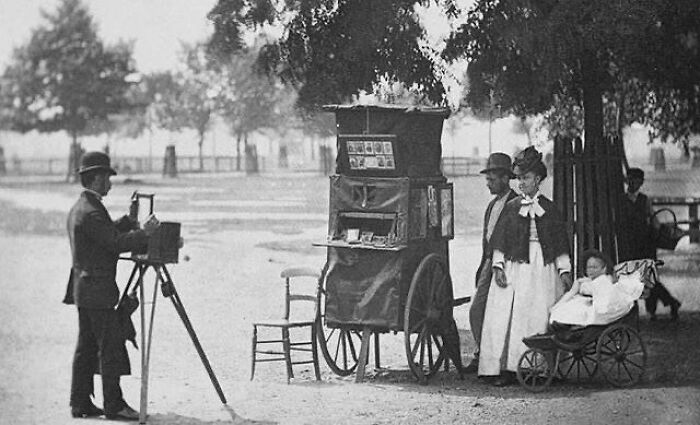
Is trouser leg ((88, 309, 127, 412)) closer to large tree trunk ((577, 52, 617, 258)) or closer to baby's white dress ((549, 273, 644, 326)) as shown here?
baby's white dress ((549, 273, 644, 326))

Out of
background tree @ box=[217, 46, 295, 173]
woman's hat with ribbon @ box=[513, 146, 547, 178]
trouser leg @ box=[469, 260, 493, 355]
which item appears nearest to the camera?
woman's hat with ribbon @ box=[513, 146, 547, 178]

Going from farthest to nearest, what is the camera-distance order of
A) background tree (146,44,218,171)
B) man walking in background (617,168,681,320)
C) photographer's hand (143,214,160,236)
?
1. background tree (146,44,218,171)
2. man walking in background (617,168,681,320)
3. photographer's hand (143,214,160,236)

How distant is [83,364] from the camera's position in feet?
18.8

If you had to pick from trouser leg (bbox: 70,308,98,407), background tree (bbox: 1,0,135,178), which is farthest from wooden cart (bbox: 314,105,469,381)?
background tree (bbox: 1,0,135,178)

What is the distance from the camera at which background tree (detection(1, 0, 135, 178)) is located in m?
8.30

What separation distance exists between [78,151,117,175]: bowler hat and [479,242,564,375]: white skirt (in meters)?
2.90

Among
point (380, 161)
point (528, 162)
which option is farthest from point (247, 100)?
point (528, 162)

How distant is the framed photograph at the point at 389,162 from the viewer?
6.91 meters

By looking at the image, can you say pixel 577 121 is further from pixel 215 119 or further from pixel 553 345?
pixel 215 119

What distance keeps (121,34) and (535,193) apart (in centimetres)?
356

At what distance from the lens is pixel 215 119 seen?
1747 centimetres

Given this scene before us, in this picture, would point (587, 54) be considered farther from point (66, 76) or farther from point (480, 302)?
point (66, 76)

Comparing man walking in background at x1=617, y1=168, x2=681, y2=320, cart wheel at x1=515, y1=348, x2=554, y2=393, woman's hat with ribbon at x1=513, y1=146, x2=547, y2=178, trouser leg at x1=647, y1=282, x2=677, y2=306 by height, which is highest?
woman's hat with ribbon at x1=513, y1=146, x2=547, y2=178

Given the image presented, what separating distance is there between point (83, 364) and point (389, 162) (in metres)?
2.51
